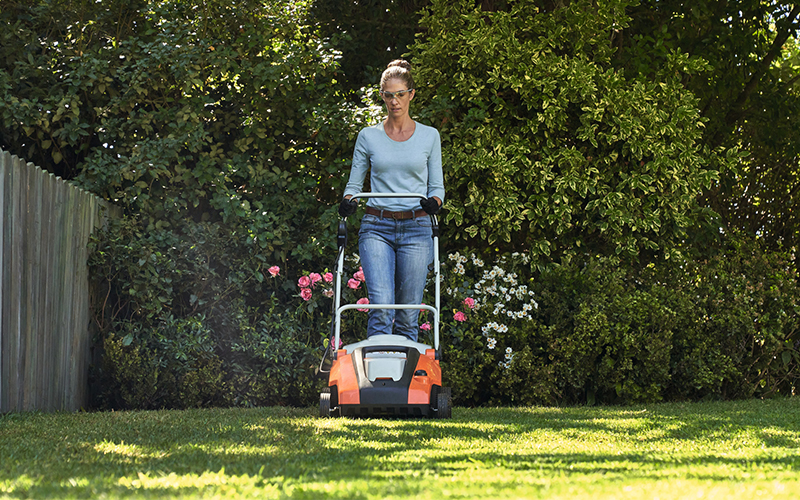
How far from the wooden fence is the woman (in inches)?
75.2

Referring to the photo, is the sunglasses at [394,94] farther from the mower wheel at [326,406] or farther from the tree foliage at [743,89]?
the tree foliage at [743,89]

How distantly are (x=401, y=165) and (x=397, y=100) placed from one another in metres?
0.39

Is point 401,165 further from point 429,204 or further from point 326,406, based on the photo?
point 326,406

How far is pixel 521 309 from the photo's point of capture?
20.9 ft

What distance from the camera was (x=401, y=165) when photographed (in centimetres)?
508

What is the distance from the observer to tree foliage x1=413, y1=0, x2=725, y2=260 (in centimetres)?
645

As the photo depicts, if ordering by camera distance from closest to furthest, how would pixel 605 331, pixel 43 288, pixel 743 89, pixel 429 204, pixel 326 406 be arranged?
pixel 326 406, pixel 429 204, pixel 43 288, pixel 605 331, pixel 743 89

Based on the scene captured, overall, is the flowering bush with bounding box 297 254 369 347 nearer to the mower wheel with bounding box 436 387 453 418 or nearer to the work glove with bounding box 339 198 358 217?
the work glove with bounding box 339 198 358 217

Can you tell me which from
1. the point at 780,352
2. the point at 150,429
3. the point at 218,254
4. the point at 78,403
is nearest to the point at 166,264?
the point at 218,254

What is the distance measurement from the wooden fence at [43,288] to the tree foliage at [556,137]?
2694 millimetres

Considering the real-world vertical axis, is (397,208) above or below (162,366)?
above

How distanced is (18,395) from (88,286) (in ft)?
3.89

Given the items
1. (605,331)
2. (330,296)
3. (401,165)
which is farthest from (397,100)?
(605,331)

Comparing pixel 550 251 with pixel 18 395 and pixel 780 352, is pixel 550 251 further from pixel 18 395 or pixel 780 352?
pixel 18 395
